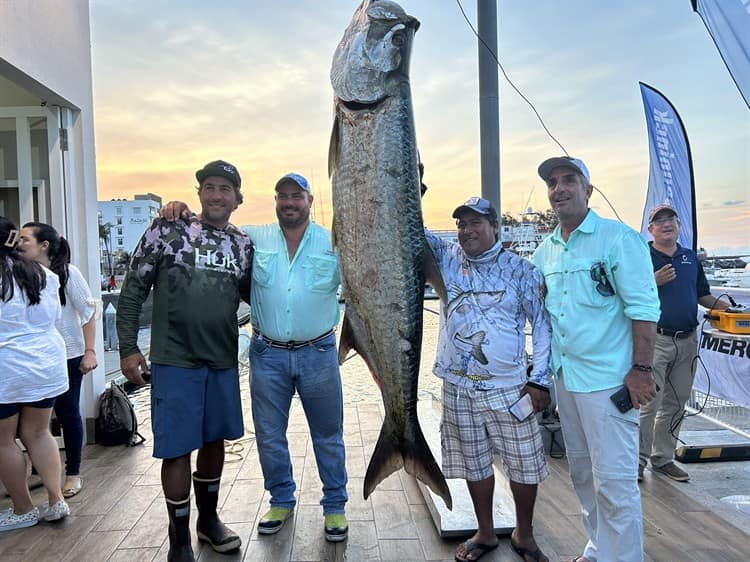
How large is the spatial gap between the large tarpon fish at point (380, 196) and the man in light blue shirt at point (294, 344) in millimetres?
646

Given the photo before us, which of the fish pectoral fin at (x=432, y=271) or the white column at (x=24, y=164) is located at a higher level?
the white column at (x=24, y=164)

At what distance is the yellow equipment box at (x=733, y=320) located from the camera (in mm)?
4316

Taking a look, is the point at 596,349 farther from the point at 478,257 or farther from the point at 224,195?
the point at 224,195

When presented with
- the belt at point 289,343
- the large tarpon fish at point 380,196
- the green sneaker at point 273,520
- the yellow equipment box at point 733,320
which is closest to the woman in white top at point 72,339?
the green sneaker at point 273,520

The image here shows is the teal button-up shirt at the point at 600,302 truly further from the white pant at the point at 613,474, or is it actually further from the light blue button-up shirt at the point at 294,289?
the light blue button-up shirt at the point at 294,289

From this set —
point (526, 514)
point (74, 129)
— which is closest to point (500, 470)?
point (526, 514)

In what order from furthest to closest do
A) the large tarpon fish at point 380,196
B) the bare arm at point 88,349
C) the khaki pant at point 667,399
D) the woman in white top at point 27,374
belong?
the khaki pant at point 667,399
the bare arm at point 88,349
the woman in white top at point 27,374
the large tarpon fish at point 380,196

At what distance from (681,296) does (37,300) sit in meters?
4.62

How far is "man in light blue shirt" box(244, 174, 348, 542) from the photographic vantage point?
9.81 feet

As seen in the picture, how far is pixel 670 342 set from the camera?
4262 mm

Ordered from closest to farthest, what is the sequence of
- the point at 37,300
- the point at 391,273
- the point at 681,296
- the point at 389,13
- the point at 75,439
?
1. the point at 389,13
2. the point at 391,273
3. the point at 37,300
4. the point at 75,439
5. the point at 681,296

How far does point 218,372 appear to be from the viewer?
113 inches

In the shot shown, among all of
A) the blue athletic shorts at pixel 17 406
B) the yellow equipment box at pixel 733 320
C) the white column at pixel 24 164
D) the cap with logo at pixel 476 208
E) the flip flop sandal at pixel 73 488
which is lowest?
the flip flop sandal at pixel 73 488

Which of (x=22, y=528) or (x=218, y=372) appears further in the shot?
(x=22, y=528)
